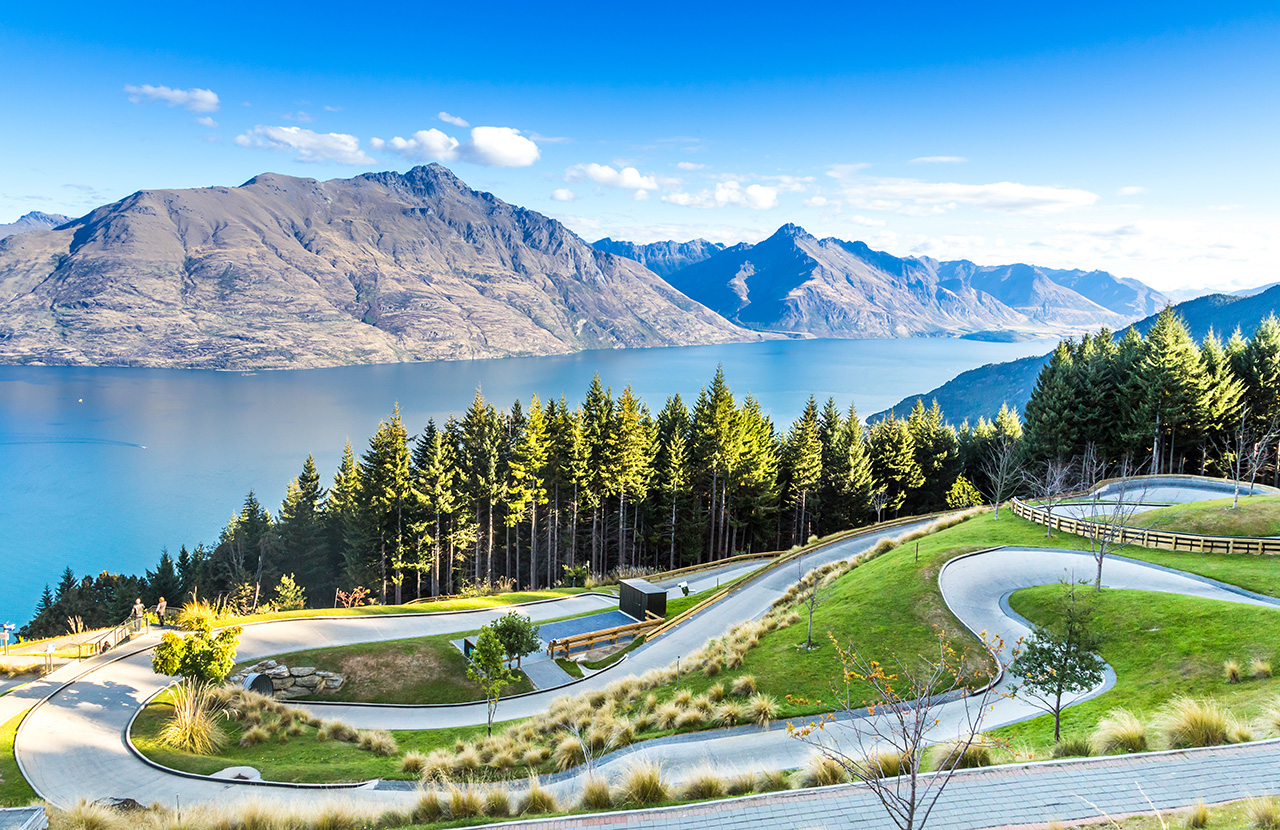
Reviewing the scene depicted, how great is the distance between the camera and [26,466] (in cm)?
9231

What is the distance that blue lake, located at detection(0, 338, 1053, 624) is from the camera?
67625mm

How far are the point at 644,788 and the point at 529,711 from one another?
35.9 feet

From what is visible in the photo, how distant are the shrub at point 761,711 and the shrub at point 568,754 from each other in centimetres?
363

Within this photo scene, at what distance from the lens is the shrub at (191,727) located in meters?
14.3

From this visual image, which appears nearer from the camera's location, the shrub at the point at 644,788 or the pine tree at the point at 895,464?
the shrub at the point at 644,788

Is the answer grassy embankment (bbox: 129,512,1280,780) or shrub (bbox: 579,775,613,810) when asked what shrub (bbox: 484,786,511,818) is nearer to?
shrub (bbox: 579,775,613,810)

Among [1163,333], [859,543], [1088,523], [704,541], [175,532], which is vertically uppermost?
[1163,333]

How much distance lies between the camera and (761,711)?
14.1m

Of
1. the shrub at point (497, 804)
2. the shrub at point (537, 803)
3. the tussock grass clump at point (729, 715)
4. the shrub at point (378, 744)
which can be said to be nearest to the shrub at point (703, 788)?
the shrub at point (537, 803)

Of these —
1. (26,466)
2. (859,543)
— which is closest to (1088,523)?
(859,543)

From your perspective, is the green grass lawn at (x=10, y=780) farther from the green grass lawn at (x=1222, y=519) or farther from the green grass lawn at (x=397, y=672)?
the green grass lawn at (x=1222, y=519)

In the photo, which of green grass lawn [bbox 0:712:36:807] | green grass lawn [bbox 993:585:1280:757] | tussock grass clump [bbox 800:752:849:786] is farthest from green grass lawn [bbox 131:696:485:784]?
green grass lawn [bbox 993:585:1280:757]

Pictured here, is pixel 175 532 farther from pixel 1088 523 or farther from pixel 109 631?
pixel 1088 523

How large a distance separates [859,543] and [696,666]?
19877 millimetres
